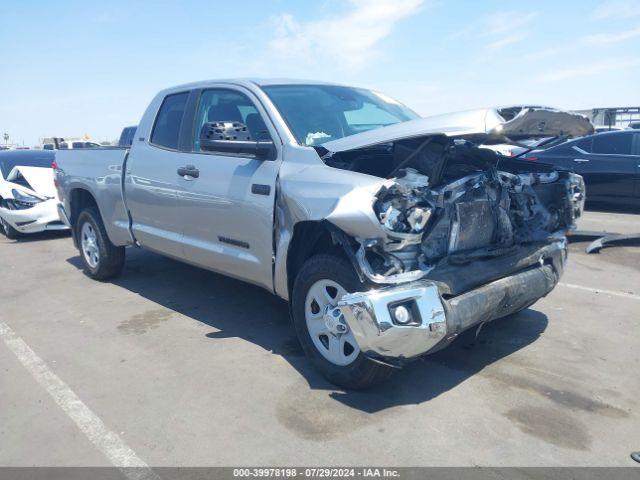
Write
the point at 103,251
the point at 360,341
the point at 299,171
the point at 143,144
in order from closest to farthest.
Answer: the point at 360,341, the point at 299,171, the point at 143,144, the point at 103,251

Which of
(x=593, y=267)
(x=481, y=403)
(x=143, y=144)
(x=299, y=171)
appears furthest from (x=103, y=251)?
(x=593, y=267)

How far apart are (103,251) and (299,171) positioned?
3529 mm

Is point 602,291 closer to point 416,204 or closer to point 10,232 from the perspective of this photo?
point 416,204

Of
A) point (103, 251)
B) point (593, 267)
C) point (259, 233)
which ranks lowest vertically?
point (593, 267)

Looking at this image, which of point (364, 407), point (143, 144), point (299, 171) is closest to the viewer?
point (364, 407)

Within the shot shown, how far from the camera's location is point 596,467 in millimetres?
2781

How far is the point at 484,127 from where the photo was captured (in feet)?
10.2

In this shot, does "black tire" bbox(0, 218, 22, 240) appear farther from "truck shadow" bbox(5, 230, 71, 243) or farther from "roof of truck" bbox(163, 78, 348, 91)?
"roof of truck" bbox(163, 78, 348, 91)

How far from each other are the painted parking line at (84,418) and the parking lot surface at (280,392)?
0.04ft

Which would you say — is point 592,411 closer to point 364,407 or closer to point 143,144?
point 364,407

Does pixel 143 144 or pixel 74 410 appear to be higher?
pixel 143 144

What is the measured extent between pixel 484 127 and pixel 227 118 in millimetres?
2440

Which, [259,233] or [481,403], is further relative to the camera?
[259,233]

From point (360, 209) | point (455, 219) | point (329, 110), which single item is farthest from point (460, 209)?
point (329, 110)
